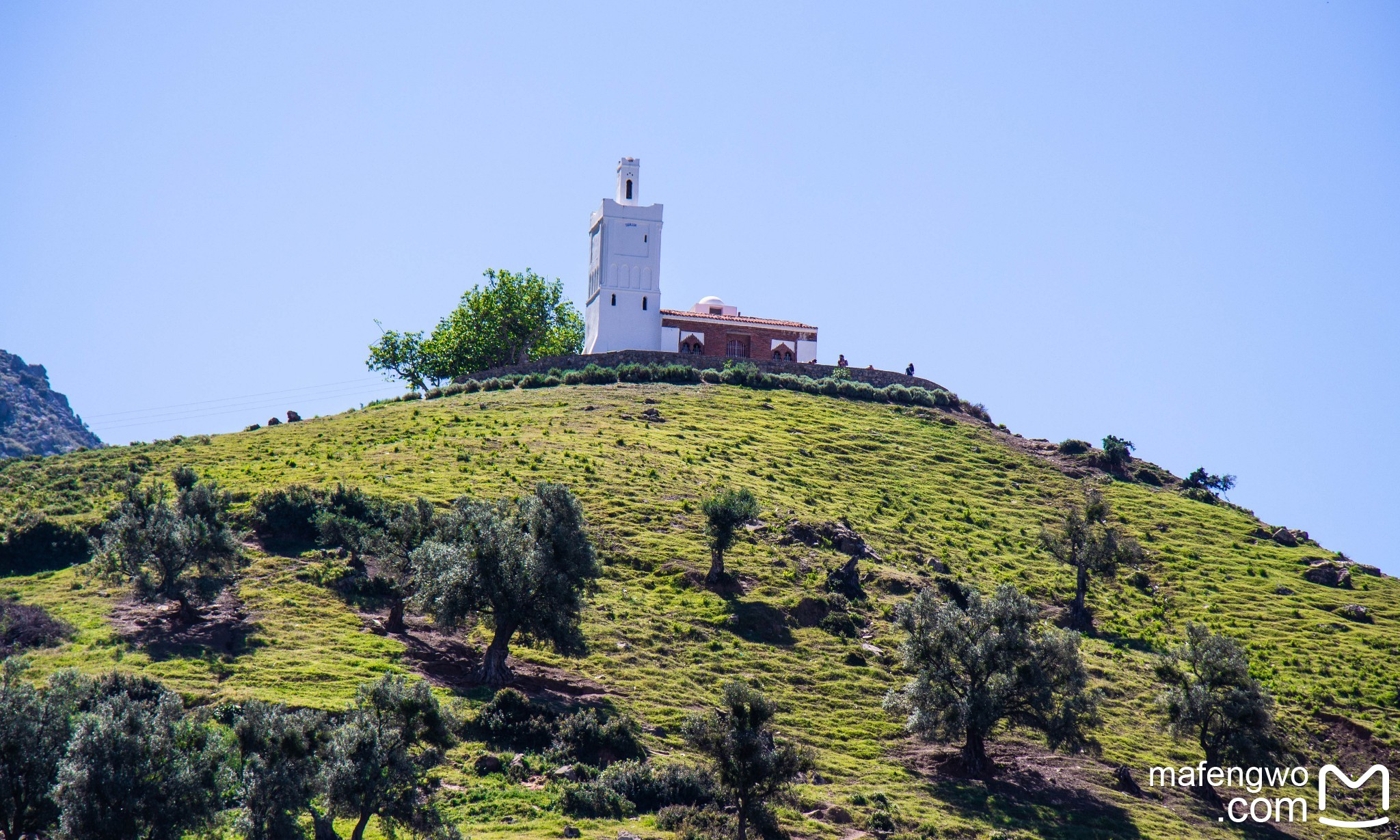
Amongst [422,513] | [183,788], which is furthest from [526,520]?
[183,788]

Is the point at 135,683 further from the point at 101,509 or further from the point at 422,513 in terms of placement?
the point at 101,509

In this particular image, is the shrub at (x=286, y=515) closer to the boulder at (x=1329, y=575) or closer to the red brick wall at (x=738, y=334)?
the boulder at (x=1329, y=575)

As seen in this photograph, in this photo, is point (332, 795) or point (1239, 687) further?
point (1239, 687)

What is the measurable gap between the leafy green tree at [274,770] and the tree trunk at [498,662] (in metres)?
11.8

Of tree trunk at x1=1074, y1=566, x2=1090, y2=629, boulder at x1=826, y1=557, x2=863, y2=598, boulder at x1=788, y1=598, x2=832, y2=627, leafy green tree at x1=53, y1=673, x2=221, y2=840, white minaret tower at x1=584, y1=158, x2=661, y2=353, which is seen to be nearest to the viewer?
leafy green tree at x1=53, y1=673, x2=221, y2=840

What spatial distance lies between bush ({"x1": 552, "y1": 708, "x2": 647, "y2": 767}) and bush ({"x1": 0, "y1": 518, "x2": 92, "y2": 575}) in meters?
22.7

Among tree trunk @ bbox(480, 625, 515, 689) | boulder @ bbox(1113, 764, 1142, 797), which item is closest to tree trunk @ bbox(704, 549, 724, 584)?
tree trunk @ bbox(480, 625, 515, 689)

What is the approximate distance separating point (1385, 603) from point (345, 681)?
49.9 m

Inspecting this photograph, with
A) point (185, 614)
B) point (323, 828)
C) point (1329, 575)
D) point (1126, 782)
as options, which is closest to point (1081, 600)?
point (1126, 782)

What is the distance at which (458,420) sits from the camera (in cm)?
7219

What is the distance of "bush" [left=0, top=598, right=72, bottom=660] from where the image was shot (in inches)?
1506

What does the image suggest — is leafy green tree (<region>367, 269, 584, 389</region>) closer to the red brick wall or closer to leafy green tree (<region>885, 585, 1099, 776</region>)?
the red brick wall

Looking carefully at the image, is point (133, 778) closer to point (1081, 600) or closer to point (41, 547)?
point (41, 547)

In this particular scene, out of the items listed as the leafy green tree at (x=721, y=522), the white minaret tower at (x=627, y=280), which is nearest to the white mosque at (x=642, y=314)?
the white minaret tower at (x=627, y=280)
